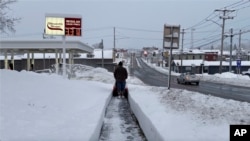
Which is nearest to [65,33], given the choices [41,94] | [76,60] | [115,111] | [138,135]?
[115,111]

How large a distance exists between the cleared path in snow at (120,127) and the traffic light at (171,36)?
21.4 ft

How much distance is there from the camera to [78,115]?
1082cm

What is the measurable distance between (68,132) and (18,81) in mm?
5315

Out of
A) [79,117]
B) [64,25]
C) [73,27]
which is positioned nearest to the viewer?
[79,117]

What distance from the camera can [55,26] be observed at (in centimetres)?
3231

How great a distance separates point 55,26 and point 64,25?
3.18ft

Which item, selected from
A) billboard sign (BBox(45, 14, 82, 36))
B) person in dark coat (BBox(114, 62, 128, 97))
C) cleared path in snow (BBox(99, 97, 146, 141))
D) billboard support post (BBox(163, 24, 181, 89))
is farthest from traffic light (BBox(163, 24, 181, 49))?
billboard sign (BBox(45, 14, 82, 36))


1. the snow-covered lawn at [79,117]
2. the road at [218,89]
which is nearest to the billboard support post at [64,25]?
the road at [218,89]

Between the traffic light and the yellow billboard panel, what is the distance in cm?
1278

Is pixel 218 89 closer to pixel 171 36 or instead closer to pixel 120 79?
pixel 171 36

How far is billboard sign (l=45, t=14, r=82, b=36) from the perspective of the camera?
31.4 meters

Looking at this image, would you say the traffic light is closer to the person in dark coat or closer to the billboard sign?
the person in dark coat

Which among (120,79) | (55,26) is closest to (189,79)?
(55,26)

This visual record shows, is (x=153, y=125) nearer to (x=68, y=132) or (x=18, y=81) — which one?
(x=68, y=132)
